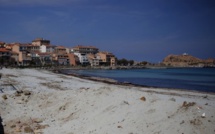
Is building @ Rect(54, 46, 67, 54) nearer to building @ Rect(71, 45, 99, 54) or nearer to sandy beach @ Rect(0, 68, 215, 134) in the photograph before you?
building @ Rect(71, 45, 99, 54)

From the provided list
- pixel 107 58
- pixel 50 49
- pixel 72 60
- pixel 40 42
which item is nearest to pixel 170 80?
pixel 72 60

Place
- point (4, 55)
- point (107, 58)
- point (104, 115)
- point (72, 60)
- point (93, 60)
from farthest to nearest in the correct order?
1. point (107, 58)
2. point (93, 60)
3. point (72, 60)
4. point (4, 55)
5. point (104, 115)

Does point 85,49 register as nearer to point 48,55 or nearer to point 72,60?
point 72,60

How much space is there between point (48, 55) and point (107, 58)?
127ft

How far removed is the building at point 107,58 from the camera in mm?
152000

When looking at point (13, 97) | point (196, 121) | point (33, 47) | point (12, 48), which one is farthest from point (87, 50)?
point (196, 121)

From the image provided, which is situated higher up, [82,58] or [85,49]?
[85,49]

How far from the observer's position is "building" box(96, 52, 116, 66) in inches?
5984

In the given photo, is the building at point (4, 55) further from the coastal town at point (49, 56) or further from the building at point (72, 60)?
the building at point (72, 60)

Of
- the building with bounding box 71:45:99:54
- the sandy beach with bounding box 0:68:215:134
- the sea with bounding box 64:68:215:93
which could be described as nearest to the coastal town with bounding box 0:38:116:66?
the building with bounding box 71:45:99:54

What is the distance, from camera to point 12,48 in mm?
125875

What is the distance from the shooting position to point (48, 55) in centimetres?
12694

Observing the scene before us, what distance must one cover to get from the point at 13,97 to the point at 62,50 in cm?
12749

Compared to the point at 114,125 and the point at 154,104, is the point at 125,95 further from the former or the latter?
the point at 114,125
